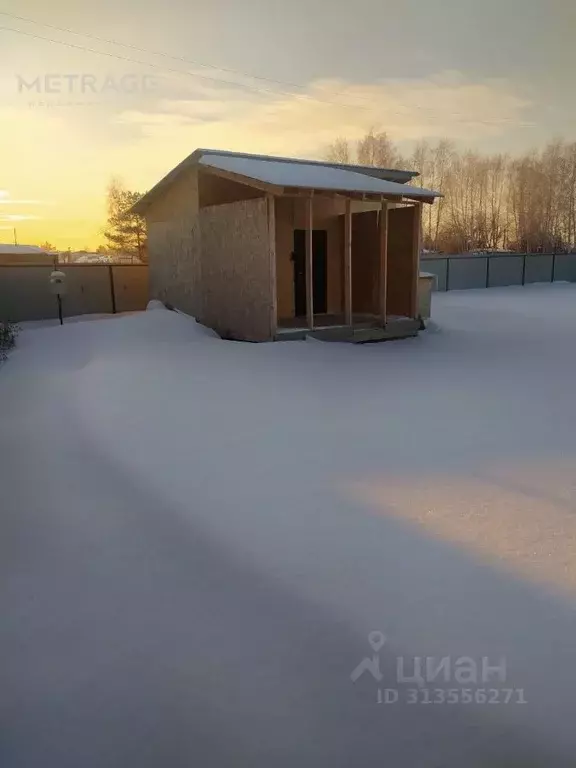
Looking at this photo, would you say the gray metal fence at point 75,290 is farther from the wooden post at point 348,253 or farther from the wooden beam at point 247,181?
the wooden post at point 348,253

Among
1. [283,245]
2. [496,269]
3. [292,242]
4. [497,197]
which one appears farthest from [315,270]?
[497,197]

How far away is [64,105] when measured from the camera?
1029cm

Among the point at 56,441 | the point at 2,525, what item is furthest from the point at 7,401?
the point at 2,525

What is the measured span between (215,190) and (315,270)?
300 cm

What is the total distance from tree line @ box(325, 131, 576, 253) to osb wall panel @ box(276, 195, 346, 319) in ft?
102

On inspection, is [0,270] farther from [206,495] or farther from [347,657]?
[347,657]

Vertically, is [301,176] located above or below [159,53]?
below

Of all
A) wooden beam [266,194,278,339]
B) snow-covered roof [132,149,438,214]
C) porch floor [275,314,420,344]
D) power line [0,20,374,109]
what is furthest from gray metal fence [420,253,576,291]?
wooden beam [266,194,278,339]

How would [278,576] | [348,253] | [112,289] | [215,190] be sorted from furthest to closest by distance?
[112,289]
[215,190]
[348,253]
[278,576]

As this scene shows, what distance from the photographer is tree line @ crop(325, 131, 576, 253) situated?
4109 centimetres

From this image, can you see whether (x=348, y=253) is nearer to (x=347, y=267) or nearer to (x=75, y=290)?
(x=347, y=267)

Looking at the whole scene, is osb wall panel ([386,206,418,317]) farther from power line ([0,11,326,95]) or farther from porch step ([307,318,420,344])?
power line ([0,11,326,95])

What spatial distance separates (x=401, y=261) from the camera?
11.9 m

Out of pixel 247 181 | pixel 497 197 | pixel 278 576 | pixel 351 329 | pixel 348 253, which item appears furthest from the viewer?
pixel 497 197
